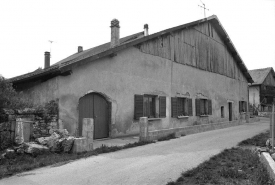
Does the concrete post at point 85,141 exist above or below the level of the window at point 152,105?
below

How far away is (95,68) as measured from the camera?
31.2ft

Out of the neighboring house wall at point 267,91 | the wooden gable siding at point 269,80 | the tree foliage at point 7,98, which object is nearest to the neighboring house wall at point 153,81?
the tree foliage at point 7,98

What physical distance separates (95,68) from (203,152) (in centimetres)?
528

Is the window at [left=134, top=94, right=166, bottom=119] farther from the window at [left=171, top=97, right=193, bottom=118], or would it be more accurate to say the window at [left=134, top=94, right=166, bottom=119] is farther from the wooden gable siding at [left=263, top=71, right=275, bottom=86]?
the wooden gable siding at [left=263, top=71, right=275, bottom=86]

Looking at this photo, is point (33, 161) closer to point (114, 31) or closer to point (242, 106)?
point (114, 31)

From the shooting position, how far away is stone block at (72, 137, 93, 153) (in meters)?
6.83

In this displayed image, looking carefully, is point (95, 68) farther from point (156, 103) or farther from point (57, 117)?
point (156, 103)

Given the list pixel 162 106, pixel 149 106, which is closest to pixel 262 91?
pixel 162 106

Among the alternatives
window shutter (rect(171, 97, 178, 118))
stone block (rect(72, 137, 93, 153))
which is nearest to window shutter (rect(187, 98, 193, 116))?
window shutter (rect(171, 97, 178, 118))

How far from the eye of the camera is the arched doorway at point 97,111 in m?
9.18

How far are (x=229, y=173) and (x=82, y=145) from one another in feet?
13.6

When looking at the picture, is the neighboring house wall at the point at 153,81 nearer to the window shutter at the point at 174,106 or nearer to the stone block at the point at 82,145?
the window shutter at the point at 174,106

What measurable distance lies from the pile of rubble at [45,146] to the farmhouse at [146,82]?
1270mm

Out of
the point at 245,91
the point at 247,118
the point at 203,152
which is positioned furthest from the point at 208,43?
the point at 203,152
